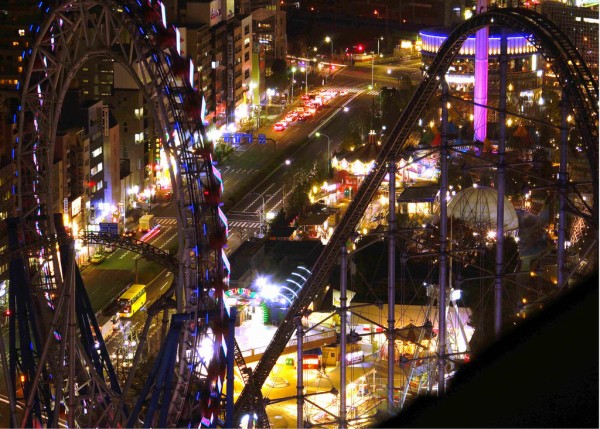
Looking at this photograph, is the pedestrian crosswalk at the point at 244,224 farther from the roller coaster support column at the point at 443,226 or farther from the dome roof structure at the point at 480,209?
the roller coaster support column at the point at 443,226

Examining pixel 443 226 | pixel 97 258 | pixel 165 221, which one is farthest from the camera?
pixel 165 221

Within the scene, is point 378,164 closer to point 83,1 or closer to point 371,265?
point 83,1

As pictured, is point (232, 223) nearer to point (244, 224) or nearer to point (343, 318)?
point (244, 224)

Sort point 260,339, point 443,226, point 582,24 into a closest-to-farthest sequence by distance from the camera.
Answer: point 443,226, point 260,339, point 582,24

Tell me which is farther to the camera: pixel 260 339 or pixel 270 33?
pixel 270 33

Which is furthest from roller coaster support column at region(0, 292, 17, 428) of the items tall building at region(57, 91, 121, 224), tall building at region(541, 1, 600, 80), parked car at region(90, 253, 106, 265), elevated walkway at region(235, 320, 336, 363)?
tall building at region(541, 1, 600, 80)

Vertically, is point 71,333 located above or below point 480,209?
above

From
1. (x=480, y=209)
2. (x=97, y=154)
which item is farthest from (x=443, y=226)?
(x=97, y=154)
